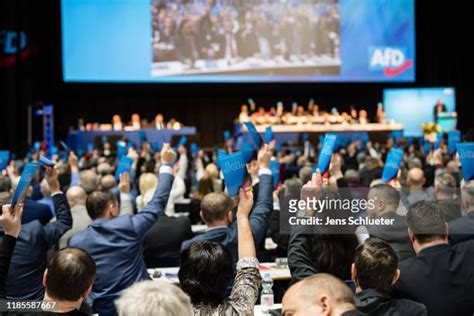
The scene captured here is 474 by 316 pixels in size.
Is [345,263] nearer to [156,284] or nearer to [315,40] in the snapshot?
[156,284]

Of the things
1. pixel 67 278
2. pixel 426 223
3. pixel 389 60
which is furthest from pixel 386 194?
pixel 389 60

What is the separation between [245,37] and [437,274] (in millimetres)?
16265

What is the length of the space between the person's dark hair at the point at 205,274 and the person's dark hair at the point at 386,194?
1420 mm

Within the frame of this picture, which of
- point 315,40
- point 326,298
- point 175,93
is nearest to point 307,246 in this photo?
point 326,298

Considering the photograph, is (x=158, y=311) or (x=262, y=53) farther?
(x=262, y=53)

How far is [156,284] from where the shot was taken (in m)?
2.04

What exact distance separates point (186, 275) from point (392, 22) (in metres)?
18.1

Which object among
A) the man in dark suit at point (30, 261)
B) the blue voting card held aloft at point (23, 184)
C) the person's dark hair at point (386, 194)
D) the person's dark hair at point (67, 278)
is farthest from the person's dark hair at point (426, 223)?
the man in dark suit at point (30, 261)

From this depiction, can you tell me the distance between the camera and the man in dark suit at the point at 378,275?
2637mm

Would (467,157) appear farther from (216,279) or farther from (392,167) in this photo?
(392,167)

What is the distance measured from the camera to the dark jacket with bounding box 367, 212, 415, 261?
3528 mm

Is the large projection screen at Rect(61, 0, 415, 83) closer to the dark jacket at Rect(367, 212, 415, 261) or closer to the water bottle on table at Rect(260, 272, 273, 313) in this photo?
the water bottle on table at Rect(260, 272, 273, 313)

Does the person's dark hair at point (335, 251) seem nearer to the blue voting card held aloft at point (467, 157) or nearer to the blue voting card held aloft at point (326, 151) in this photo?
the blue voting card held aloft at point (326, 151)

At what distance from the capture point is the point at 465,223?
12.9ft
